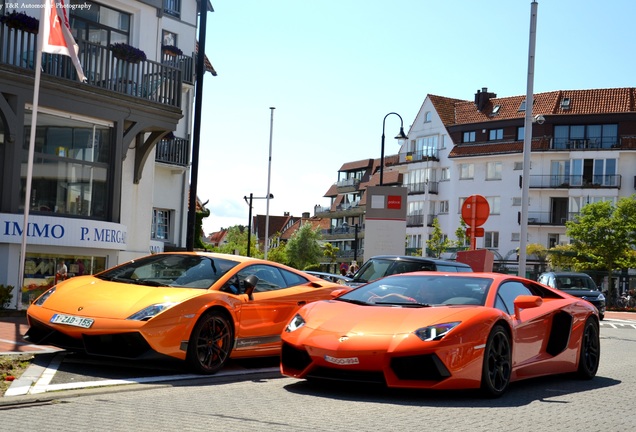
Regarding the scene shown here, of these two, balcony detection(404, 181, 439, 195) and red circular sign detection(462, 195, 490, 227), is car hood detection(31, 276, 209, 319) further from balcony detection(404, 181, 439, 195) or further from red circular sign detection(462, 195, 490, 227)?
balcony detection(404, 181, 439, 195)

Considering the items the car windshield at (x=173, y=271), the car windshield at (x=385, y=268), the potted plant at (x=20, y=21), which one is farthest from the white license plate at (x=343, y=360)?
the potted plant at (x=20, y=21)

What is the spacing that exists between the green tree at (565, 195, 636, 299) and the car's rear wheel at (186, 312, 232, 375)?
56792mm

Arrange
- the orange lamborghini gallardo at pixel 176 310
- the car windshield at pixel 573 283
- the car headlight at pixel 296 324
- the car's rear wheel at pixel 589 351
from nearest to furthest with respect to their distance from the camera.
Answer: the car headlight at pixel 296 324 < the orange lamborghini gallardo at pixel 176 310 < the car's rear wheel at pixel 589 351 < the car windshield at pixel 573 283

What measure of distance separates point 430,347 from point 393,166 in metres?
96.4

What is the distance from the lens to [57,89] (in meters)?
19.5

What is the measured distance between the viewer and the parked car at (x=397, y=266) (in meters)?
20.2

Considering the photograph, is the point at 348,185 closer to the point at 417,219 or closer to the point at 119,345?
the point at 417,219

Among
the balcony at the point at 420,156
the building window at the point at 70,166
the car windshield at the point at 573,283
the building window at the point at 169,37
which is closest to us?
the building window at the point at 70,166

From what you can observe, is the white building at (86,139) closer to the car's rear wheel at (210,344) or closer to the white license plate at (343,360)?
the car's rear wheel at (210,344)

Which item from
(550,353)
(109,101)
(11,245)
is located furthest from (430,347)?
(109,101)

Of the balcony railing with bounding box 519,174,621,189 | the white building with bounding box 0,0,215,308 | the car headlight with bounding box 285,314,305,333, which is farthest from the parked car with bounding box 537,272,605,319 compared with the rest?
the balcony railing with bounding box 519,174,621,189

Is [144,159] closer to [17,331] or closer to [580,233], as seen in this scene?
[17,331]

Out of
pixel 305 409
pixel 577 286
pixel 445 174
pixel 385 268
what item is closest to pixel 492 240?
pixel 445 174

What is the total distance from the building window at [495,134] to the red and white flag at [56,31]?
76.9 metres
